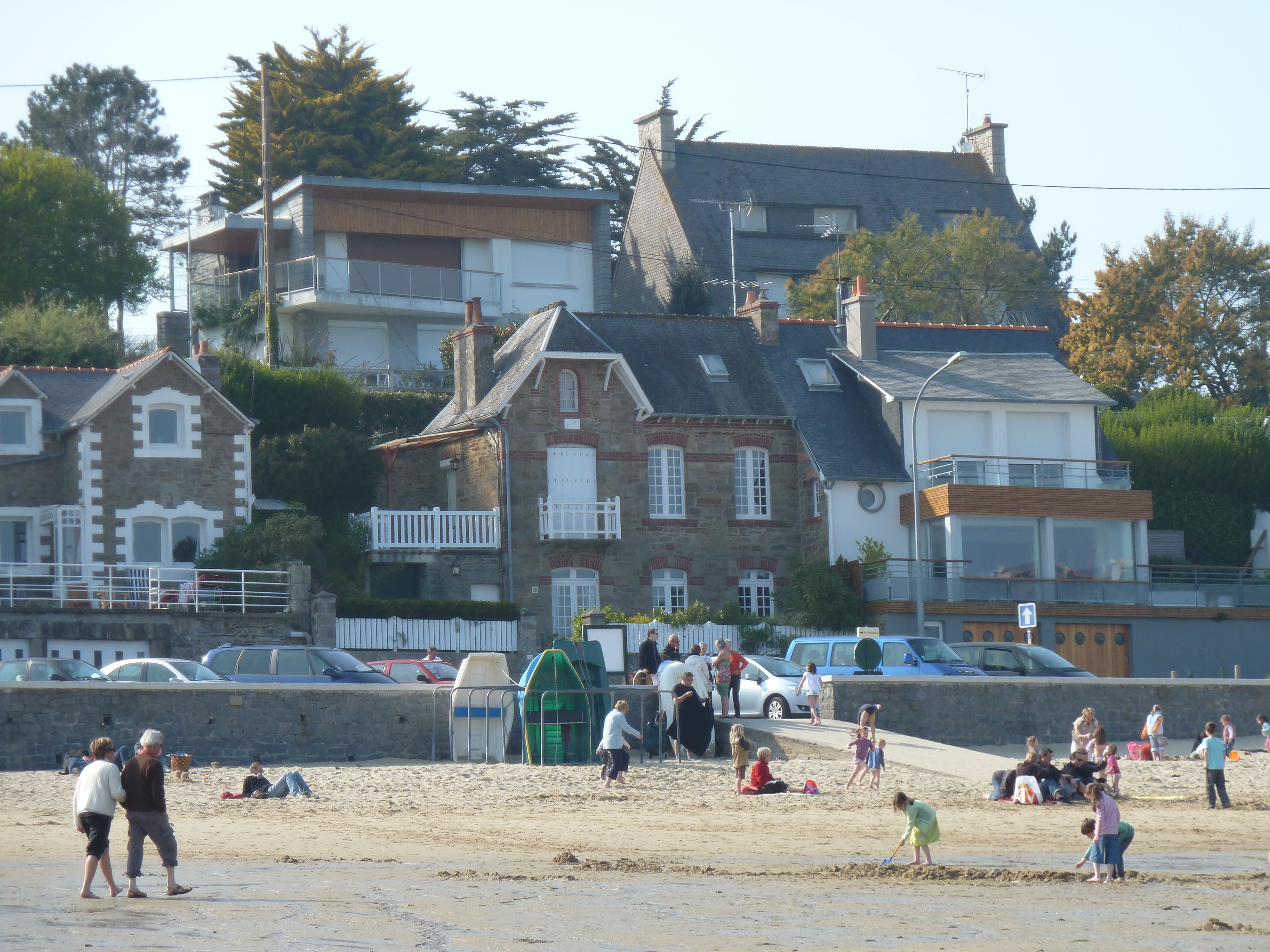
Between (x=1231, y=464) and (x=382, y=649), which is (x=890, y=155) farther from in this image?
(x=382, y=649)

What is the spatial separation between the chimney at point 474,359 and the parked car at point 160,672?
1393 cm

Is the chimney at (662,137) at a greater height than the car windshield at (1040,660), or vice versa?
the chimney at (662,137)

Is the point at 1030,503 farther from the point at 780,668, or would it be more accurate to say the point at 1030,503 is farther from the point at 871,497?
the point at 780,668

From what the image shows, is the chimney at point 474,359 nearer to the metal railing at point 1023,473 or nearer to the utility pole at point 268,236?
the utility pole at point 268,236

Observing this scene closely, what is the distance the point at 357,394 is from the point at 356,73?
17.2 metres

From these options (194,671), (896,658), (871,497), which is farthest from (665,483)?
(194,671)

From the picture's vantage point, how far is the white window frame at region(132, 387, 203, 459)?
3891cm

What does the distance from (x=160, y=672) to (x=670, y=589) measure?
14.7 metres

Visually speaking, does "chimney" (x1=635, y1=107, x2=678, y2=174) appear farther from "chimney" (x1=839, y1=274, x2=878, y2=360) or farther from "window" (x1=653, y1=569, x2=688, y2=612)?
"window" (x1=653, y1=569, x2=688, y2=612)

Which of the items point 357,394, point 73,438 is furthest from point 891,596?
point 73,438

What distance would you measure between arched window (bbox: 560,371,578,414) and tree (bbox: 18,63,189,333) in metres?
35.6

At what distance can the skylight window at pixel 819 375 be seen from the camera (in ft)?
144

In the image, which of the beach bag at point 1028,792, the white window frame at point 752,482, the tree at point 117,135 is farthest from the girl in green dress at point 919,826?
the tree at point 117,135

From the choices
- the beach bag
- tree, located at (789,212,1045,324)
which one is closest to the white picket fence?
the beach bag
